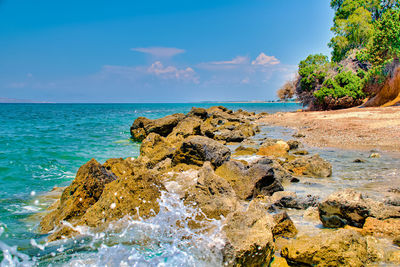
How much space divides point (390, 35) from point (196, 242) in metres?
25.1

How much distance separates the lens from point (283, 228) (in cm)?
370

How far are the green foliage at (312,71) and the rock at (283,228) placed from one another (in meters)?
29.1

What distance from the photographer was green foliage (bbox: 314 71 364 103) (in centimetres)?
2711

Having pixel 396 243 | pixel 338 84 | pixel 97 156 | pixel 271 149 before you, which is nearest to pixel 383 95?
pixel 338 84

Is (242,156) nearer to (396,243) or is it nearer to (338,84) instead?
(396,243)

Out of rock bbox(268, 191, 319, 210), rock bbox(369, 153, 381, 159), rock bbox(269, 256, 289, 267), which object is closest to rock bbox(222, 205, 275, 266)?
rock bbox(269, 256, 289, 267)

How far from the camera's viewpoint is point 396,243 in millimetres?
3244

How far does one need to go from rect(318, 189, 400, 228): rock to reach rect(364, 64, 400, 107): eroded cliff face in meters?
22.4

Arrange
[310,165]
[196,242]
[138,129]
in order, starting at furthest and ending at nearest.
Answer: [138,129] < [310,165] < [196,242]

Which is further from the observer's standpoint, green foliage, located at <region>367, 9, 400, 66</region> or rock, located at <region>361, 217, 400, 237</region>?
green foliage, located at <region>367, 9, 400, 66</region>

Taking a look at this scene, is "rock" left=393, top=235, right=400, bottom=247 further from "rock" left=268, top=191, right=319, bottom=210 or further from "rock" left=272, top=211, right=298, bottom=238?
"rock" left=268, top=191, right=319, bottom=210

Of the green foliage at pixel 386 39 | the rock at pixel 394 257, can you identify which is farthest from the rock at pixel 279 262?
the green foliage at pixel 386 39

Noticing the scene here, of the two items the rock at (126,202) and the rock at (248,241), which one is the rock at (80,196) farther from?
the rock at (248,241)

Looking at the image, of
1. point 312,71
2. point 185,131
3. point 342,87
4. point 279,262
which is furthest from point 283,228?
point 312,71
